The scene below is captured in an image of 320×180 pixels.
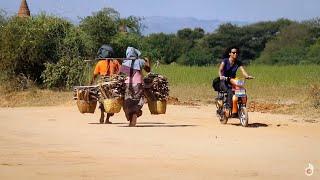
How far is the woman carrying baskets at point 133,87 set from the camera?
40.5 ft

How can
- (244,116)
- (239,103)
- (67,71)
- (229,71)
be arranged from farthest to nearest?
(67,71), (229,71), (239,103), (244,116)

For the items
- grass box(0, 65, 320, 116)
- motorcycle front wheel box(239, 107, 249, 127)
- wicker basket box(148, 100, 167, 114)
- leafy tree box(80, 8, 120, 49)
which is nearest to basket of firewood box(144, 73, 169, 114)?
wicker basket box(148, 100, 167, 114)

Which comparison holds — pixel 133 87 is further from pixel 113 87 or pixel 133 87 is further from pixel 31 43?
pixel 31 43

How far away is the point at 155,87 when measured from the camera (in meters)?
12.7

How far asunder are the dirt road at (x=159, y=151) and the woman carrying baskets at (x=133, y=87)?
334 mm

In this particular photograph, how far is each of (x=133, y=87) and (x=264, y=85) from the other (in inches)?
960

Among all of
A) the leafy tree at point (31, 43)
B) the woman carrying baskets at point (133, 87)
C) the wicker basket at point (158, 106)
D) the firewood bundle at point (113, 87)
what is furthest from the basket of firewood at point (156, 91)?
the leafy tree at point (31, 43)

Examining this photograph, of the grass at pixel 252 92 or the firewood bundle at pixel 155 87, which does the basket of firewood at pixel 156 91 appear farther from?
the grass at pixel 252 92

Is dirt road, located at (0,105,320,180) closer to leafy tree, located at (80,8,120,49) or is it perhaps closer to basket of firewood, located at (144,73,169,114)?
basket of firewood, located at (144,73,169,114)

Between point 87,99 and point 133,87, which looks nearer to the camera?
point 133,87

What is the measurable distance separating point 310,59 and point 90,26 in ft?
130

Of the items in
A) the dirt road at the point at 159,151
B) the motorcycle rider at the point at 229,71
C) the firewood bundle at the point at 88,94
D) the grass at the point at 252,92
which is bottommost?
the grass at the point at 252,92

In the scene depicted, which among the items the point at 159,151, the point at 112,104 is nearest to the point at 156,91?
the point at 112,104

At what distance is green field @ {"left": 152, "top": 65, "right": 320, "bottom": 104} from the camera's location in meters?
26.8
